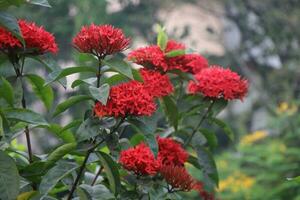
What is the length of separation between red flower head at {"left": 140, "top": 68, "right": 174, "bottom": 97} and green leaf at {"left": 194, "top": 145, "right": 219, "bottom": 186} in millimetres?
335

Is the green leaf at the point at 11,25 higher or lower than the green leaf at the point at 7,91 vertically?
higher

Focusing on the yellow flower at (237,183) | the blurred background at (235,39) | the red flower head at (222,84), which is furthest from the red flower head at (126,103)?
the blurred background at (235,39)

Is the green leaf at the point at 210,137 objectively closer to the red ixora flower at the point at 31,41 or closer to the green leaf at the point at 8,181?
the red ixora flower at the point at 31,41

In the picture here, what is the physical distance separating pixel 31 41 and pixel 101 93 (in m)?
0.28

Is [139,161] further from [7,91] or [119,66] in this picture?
[7,91]

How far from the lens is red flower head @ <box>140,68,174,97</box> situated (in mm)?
1734

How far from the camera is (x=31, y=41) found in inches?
64.6

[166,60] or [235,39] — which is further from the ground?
[235,39]

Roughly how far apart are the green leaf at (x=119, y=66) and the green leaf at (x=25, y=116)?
221mm

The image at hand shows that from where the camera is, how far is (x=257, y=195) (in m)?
5.44

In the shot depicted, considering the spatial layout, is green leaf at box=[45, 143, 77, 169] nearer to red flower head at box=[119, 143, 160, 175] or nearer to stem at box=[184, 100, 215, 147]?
red flower head at box=[119, 143, 160, 175]

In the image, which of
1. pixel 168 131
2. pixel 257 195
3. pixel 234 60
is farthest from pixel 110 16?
pixel 168 131

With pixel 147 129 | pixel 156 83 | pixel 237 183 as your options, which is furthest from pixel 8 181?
pixel 237 183

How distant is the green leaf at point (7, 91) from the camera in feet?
5.36
